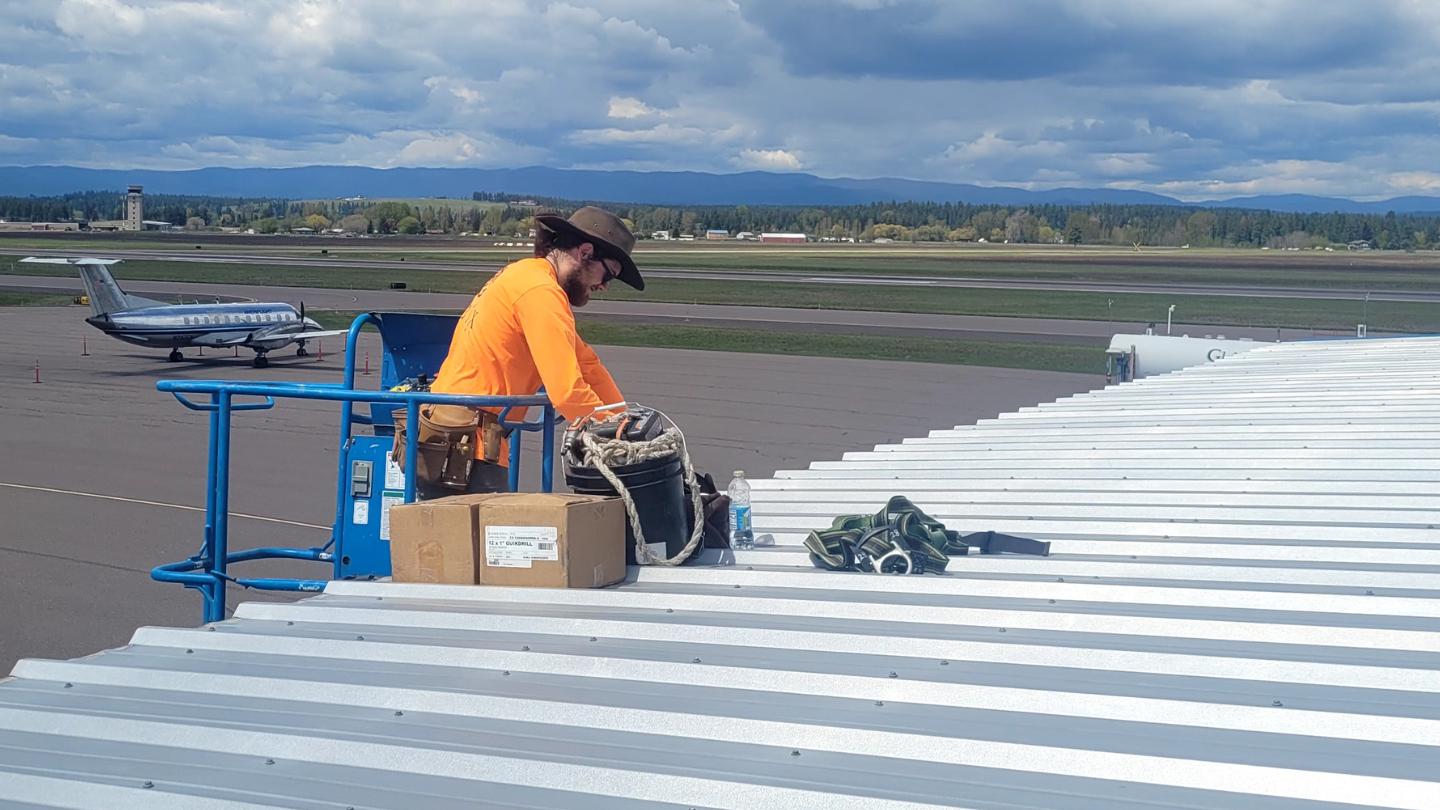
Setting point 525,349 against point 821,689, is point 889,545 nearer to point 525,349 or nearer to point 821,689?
point 821,689

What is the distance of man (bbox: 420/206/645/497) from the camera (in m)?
6.29

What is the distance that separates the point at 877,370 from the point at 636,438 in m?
32.3

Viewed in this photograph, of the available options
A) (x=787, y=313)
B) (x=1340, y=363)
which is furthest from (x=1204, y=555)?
(x=787, y=313)

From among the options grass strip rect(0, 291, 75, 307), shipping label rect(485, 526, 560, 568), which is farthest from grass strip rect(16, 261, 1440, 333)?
shipping label rect(485, 526, 560, 568)

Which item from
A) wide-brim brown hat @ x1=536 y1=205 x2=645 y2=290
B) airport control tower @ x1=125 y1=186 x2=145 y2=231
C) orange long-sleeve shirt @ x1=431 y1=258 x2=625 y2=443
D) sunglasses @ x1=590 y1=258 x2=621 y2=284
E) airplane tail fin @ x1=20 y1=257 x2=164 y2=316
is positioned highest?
airport control tower @ x1=125 y1=186 x2=145 y2=231

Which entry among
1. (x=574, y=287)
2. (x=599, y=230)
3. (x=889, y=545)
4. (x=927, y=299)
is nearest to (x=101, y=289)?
(x=574, y=287)

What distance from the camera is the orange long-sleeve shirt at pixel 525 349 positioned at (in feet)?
20.1

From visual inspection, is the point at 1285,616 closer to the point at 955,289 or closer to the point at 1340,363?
the point at 1340,363

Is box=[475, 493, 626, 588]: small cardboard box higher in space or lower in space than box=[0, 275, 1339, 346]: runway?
higher

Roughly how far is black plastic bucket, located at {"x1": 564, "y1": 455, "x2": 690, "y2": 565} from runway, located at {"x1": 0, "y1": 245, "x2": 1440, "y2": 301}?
253ft

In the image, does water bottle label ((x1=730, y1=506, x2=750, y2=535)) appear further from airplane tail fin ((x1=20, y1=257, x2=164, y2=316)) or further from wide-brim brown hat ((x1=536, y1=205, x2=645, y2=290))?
airplane tail fin ((x1=20, y1=257, x2=164, y2=316))

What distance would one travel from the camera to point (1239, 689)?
435 centimetres

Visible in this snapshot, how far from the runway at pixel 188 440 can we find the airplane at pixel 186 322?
0.82 metres

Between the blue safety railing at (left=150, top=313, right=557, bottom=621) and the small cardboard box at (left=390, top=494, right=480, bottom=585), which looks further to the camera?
the blue safety railing at (left=150, top=313, right=557, bottom=621)
